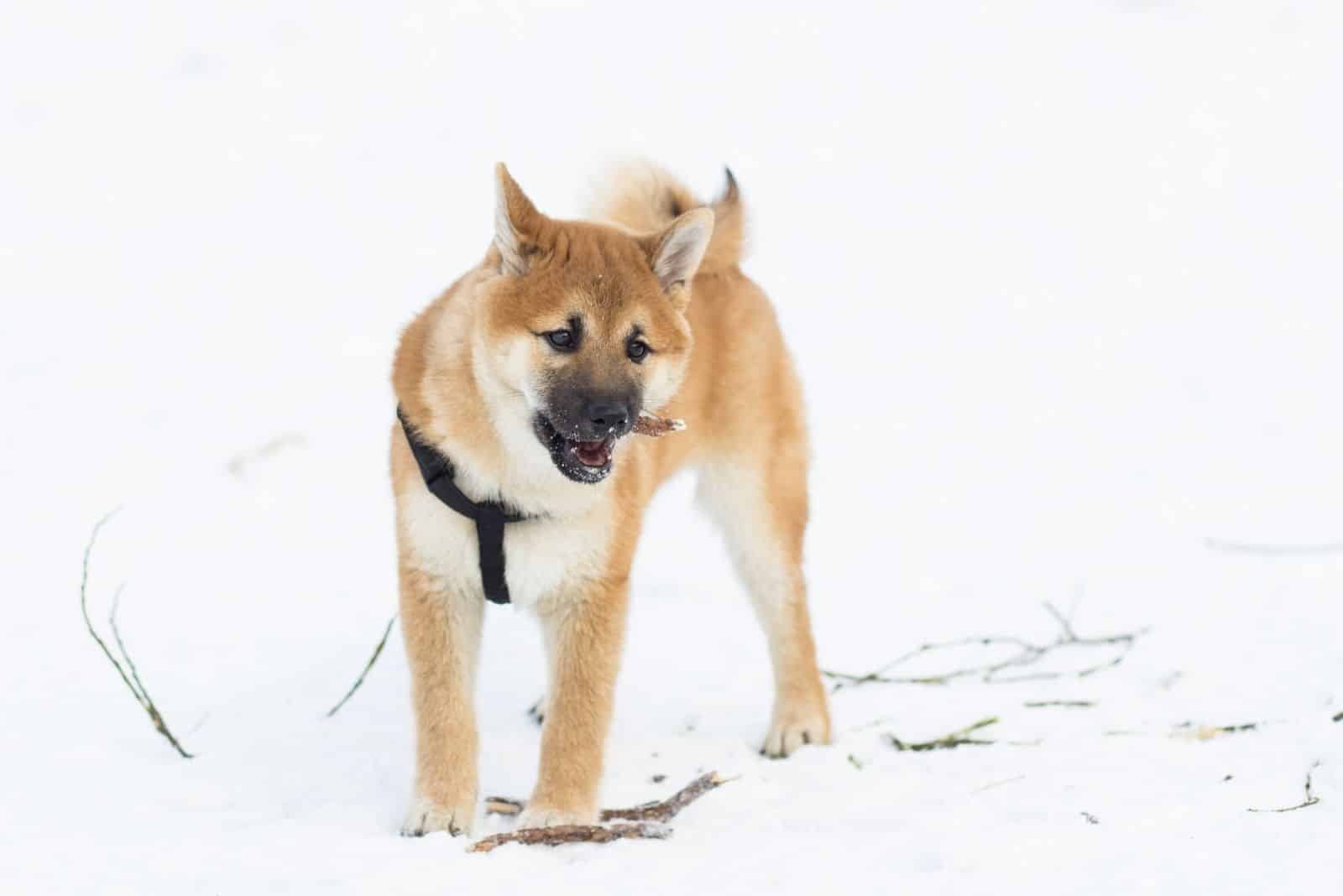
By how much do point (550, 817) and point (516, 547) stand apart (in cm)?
73

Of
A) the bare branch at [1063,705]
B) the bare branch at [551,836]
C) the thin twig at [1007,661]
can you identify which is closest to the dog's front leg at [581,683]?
the bare branch at [551,836]

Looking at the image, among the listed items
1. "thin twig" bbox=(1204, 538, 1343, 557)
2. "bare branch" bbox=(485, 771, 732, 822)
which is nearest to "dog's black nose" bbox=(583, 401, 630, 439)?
"bare branch" bbox=(485, 771, 732, 822)

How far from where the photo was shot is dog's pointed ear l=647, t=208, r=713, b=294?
407 cm

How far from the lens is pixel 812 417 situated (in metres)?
8.16

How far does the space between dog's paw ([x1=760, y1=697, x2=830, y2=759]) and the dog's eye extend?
66.5 inches

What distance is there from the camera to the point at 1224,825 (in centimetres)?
362

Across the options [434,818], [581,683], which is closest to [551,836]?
[434,818]

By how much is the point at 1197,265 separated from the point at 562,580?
7.23m

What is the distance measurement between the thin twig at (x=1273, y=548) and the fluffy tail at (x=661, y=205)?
2883 millimetres

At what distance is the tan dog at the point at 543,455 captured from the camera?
381 cm

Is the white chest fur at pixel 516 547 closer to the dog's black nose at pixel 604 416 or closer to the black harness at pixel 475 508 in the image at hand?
the black harness at pixel 475 508

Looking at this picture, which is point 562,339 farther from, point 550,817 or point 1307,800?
point 1307,800

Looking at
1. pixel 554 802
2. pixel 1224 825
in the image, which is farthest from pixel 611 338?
pixel 1224 825

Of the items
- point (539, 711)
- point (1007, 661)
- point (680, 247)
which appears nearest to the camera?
point (680, 247)
